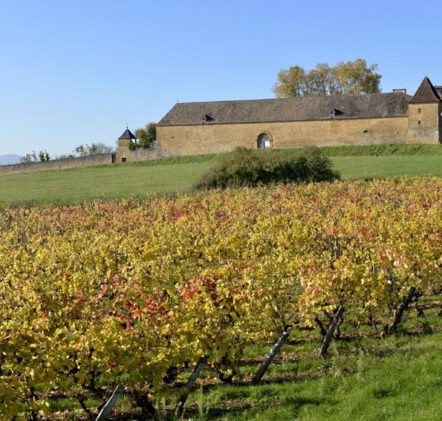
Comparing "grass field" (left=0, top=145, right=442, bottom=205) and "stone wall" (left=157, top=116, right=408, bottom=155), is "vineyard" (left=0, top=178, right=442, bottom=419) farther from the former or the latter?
"stone wall" (left=157, top=116, right=408, bottom=155)

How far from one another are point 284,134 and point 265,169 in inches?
1341

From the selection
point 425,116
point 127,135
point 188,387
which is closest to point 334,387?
point 188,387

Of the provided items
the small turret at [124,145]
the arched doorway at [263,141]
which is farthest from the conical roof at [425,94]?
the small turret at [124,145]

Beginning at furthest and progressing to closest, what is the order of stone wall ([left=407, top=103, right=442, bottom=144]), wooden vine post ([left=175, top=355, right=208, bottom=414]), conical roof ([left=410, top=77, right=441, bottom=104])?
conical roof ([left=410, top=77, right=441, bottom=104]) → stone wall ([left=407, top=103, right=442, bottom=144]) → wooden vine post ([left=175, top=355, right=208, bottom=414])

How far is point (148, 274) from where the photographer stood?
32.6 feet

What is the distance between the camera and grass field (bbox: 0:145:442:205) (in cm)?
3681

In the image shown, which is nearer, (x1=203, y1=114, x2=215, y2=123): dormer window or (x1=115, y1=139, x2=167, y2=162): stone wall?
(x1=203, y1=114, x2=215, y2=123): dormer window

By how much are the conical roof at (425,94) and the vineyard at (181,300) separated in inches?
1919

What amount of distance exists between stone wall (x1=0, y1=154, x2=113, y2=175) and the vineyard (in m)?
53.1

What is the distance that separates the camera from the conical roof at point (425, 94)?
6034cm

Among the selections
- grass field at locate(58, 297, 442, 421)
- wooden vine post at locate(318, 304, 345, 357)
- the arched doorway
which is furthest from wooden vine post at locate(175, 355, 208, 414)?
the arched doorway

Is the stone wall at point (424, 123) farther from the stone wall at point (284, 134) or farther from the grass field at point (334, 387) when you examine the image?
the grass field at point (334, 387)

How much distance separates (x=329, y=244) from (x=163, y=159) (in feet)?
176

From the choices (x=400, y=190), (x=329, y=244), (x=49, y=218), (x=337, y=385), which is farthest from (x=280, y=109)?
(x=337, y=385)
